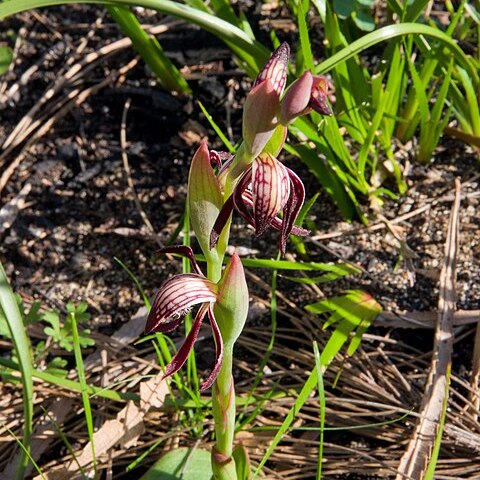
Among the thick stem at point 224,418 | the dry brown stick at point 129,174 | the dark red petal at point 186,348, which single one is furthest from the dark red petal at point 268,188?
the dry brown stick at point 129,174

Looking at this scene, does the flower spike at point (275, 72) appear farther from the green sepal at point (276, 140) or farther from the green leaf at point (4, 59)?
the green leaf at point (4, 59)

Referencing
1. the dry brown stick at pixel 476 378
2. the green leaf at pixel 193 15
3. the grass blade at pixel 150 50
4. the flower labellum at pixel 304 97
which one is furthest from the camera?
the grass blade at pixel 150 50

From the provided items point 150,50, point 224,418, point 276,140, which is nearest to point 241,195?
point 276,140

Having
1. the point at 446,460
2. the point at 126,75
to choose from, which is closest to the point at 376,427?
the point at 446,460

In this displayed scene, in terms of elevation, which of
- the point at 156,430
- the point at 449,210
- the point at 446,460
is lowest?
the point at 446,460

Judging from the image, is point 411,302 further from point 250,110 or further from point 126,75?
point 126,75

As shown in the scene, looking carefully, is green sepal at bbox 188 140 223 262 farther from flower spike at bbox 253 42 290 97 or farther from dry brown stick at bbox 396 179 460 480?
dry brown stick at bbox 396 179 460 480

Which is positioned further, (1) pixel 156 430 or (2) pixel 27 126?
(2) pixel 27 126
